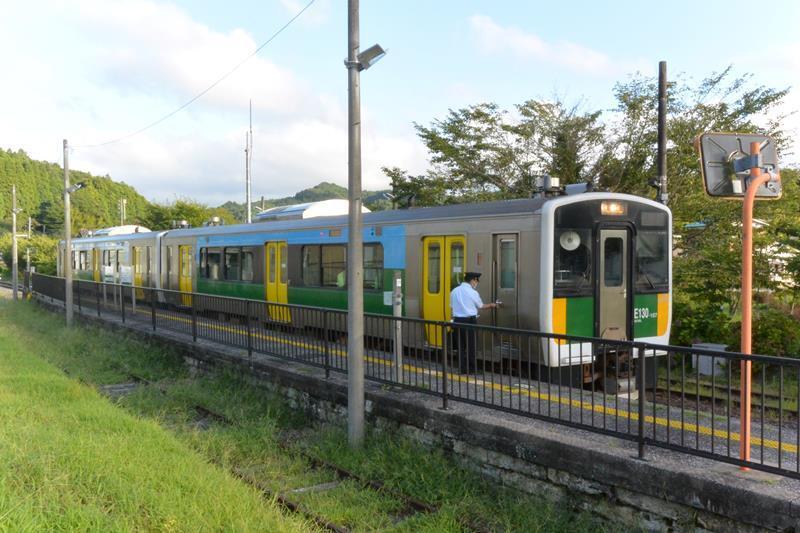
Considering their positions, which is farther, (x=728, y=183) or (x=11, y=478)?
(x=11, y=478)

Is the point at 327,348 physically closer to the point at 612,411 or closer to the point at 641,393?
the point at 612,411

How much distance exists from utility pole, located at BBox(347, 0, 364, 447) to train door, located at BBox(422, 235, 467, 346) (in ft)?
9.63

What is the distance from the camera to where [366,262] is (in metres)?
12.2

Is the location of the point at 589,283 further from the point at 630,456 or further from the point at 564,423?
the point at 630,456

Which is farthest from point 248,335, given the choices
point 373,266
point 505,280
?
point 505,280

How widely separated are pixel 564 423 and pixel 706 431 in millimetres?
1391

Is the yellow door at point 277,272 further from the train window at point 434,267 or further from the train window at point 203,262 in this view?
the train window at point 434,267

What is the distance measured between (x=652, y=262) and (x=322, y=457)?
18.3 feet

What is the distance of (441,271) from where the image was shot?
34.5ft

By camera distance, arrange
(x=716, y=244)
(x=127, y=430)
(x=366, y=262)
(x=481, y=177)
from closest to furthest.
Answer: (x=127, y=430), (x=366, y=262), (x=716, y=244), (x=481, y=177)

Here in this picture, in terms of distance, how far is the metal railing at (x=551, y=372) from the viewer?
524 cm

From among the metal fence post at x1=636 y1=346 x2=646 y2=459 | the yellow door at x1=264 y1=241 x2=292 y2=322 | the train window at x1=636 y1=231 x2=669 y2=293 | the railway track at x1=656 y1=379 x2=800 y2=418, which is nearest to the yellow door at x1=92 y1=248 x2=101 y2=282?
the yellow door at x1=264 y1=241 x2=292 y2=322

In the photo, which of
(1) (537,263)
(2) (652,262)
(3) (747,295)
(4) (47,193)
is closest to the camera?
(3) (747,295)

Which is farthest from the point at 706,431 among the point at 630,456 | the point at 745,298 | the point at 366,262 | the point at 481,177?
the point at 481,177
